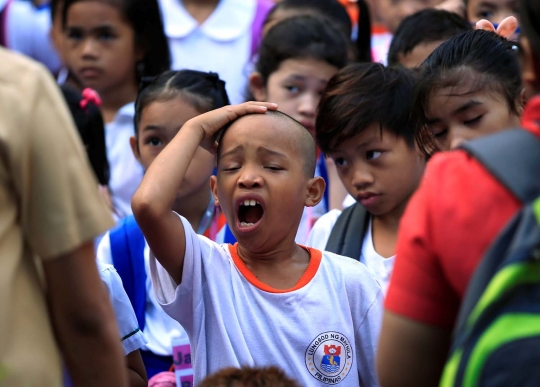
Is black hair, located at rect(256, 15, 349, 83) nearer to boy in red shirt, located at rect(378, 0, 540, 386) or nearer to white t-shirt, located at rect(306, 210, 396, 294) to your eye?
white t-shirt, located at rect(306, 210, 396, 294)

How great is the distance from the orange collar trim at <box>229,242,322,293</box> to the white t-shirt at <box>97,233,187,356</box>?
75 centimetres

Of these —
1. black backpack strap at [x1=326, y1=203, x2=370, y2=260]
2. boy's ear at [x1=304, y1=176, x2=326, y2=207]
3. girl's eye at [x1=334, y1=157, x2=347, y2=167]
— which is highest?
girl's eye at [x1=334, y1=157, x2=347, y2=167]

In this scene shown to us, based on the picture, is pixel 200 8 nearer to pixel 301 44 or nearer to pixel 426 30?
pixel 301 44

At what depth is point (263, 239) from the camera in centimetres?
281

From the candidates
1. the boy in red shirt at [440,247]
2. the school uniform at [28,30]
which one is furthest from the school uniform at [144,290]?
the school uniform at [28,30]

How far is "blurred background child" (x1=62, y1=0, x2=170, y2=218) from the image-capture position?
535 cm

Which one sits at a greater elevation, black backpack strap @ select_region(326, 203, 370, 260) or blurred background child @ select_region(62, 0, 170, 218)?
blurred background child @ select_region(62, 0, 170, 218)

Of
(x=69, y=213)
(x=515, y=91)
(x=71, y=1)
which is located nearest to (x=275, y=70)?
(x=71, y=1)

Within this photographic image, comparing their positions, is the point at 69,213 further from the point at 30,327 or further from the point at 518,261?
the point at 518,261

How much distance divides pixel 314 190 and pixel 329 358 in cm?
61

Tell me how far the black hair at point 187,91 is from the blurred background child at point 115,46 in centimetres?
127

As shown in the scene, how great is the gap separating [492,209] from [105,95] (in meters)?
4.14

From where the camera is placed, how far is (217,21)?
552 cm

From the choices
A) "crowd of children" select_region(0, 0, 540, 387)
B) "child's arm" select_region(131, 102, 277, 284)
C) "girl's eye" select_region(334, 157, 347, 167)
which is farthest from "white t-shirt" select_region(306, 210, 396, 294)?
"child's arm" select_region(131, 102, 277, 284)
